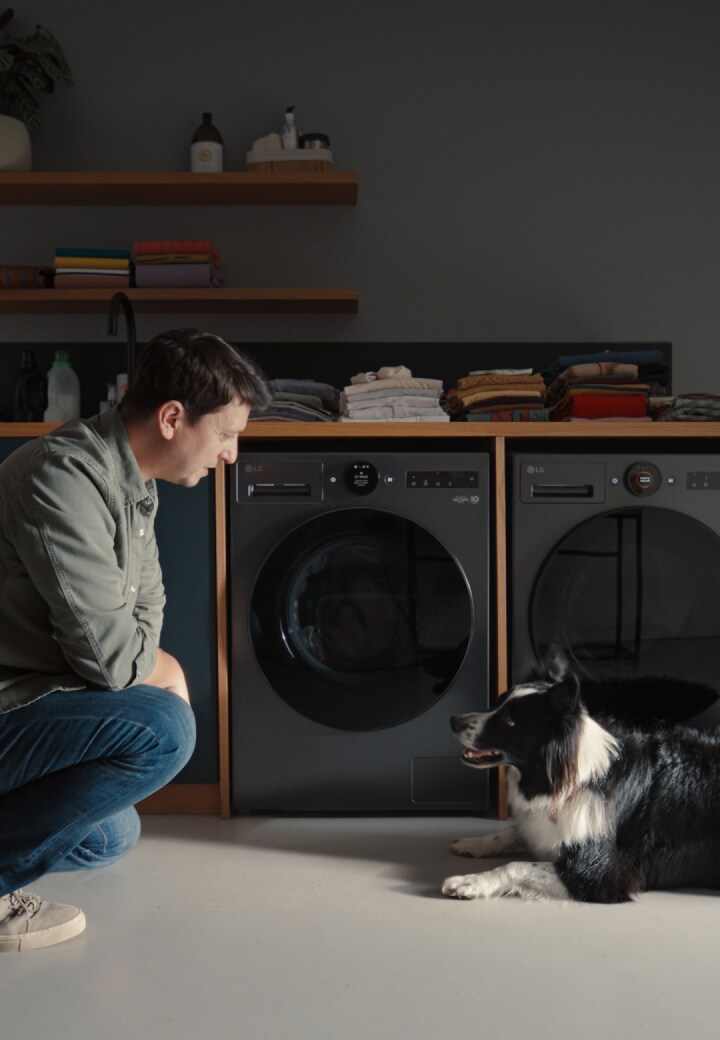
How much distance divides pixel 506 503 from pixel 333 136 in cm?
153


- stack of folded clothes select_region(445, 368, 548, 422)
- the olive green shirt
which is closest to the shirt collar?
the olive green shirt

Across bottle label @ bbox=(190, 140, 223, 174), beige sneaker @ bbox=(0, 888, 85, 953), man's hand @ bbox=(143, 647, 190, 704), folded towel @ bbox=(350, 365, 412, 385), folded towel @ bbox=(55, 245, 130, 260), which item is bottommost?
beige sneaker @ bbox=(0, 888, 85, 953)

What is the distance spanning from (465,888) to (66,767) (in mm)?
805

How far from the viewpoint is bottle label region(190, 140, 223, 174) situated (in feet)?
10.6

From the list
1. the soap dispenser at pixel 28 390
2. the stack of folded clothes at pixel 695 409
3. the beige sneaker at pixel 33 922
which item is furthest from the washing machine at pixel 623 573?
the soap dispenser at pixel 28 390

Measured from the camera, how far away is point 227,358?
5.96 feet

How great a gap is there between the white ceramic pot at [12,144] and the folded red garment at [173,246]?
0.46m

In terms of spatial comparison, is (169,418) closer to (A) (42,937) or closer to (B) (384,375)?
(A) (42,937)

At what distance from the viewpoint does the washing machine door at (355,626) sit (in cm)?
252

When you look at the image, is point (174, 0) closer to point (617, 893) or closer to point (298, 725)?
point (298, 725)

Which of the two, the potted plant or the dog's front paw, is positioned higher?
the potted plant

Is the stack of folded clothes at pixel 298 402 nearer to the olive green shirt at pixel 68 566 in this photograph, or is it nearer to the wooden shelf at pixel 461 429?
the wooden shelf at pixel 461 429

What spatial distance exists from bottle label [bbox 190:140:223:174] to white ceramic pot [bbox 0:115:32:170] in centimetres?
52

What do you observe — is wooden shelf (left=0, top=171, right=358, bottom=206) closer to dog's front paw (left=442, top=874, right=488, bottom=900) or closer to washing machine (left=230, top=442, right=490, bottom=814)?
washing machine (left=230, top=442, right=490, bottom=814)
